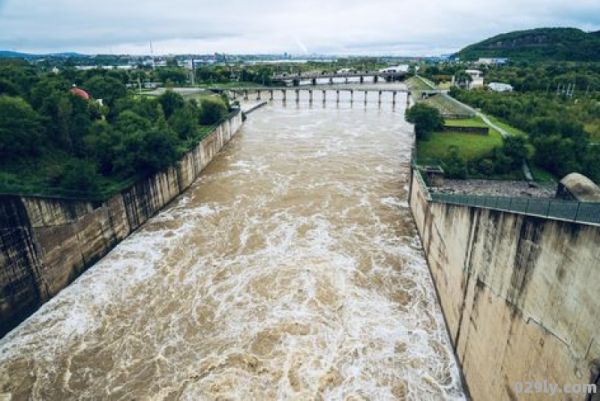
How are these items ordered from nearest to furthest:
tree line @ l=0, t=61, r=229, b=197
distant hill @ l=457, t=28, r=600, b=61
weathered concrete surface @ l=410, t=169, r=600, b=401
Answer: weathered concrete surface @ l=410, t=169, r=600, b=401 < tree line @ l=0, t=61, r=229, b=197 < distant hill @ l=457, t=28, r=600, b=61

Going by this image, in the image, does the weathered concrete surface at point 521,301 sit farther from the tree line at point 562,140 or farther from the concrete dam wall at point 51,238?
the tree line at point 562,140

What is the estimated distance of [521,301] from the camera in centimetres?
1183

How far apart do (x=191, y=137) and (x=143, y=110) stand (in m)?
5.65

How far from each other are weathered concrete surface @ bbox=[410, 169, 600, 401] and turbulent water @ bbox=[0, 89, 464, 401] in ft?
7.38

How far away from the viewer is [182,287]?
21094 mm

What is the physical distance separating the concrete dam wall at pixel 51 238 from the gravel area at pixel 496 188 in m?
23.8

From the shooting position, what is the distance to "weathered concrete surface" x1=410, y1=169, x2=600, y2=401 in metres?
9.36

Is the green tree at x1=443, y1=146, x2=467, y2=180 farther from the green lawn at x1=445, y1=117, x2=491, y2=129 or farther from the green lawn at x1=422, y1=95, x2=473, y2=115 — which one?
the green lawn at x1=422, y1=95, x2=473, y2=115

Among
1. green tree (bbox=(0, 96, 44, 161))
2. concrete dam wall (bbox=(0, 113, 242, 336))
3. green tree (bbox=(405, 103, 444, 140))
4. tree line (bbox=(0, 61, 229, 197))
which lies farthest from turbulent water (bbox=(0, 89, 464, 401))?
green tree (bbox=(405, 103, 444, 140))

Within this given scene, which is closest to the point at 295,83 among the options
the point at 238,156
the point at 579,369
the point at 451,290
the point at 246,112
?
the point at 246,112

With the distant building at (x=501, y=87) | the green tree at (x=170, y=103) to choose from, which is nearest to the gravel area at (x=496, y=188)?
the green tree at (x=170, y=103)

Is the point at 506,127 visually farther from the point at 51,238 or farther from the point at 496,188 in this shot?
the point at 51,238

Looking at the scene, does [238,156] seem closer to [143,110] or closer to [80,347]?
[143,110]

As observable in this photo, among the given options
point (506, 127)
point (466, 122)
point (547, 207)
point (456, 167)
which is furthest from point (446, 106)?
point (547, 207)
